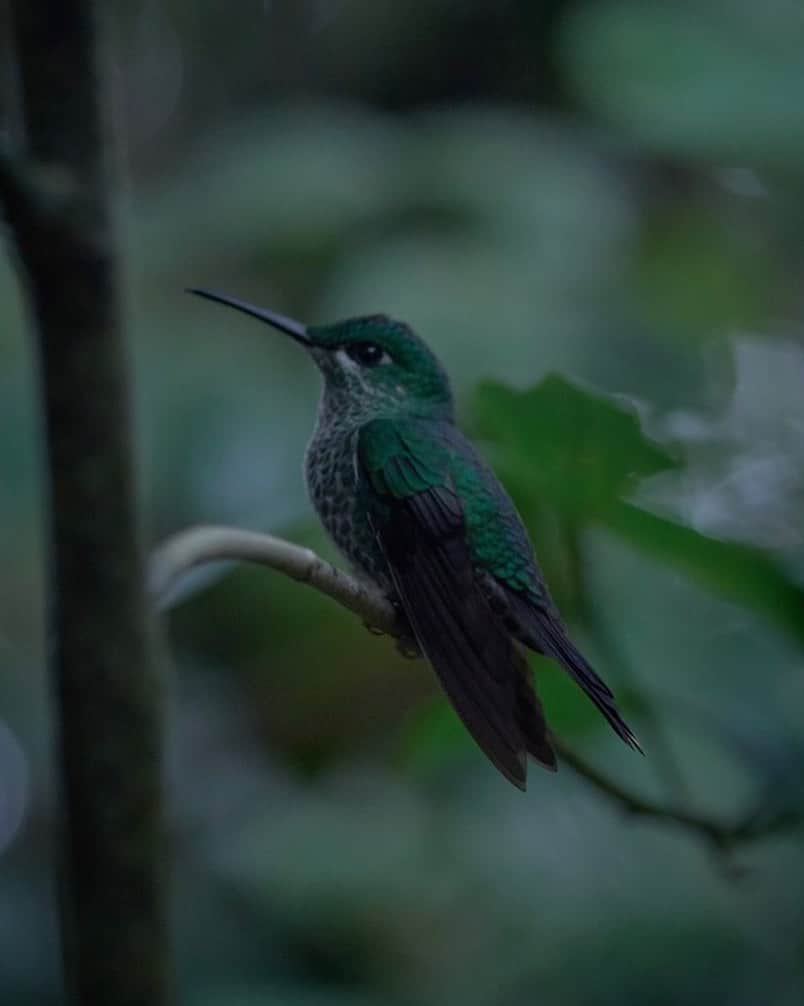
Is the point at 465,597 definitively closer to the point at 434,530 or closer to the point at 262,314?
the point at 434,530

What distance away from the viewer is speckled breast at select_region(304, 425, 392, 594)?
1768 millimetres

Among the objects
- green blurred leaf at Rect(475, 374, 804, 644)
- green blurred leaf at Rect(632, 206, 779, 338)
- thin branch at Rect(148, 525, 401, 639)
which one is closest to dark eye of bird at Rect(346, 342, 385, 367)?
green blurred leaf at Rect(475, 374, 804, 644)

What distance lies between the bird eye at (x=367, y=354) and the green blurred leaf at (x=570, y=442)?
43cm

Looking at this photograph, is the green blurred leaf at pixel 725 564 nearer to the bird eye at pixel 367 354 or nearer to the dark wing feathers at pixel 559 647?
the dark wing feathers at pixel 559 647

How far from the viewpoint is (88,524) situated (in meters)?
1.02

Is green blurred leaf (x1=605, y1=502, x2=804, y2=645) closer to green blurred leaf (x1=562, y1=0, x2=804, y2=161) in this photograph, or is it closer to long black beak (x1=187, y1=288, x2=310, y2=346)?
long black beak (x1=187, y1=288, x2=310, y2=346)

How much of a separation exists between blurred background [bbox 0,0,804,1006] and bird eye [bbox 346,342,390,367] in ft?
0.56

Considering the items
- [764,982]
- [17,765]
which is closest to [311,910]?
[764,982]

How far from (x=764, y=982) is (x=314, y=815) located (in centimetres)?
115

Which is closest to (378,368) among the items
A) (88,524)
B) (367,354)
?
(367,354)

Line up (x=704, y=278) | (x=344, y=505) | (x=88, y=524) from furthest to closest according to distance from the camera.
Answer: (x=704, y=278)
(x=344, y=505)
(x=88, y=524)

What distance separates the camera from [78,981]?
1013 mm

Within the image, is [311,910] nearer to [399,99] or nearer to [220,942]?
[220,942]

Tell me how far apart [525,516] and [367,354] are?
1.30ft
